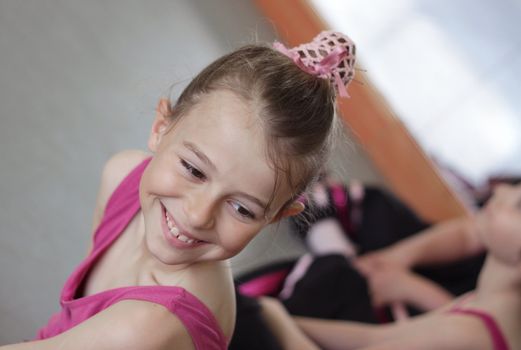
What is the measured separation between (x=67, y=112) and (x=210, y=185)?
800mm

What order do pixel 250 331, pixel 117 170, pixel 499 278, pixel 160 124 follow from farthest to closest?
pixel 499 278
pixel 250 331
pixel 117 170
pixel 160 124

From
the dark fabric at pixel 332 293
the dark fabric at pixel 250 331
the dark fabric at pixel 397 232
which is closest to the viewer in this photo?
the dark fabric at pixel 250 331

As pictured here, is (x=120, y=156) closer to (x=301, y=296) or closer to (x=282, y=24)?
(x=301, y=296)

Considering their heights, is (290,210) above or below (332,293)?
above

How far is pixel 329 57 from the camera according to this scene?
69 centimetres

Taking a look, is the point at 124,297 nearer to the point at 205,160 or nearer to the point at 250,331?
the point at 205,160

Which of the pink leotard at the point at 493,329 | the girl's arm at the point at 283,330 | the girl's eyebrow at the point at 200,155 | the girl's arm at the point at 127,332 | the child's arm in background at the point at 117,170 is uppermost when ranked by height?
the girl's eyebrow at the point at 200,155

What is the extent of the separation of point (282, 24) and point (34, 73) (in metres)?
0.91

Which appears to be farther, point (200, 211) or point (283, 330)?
point (283, 330)

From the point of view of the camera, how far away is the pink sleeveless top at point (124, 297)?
0.69m

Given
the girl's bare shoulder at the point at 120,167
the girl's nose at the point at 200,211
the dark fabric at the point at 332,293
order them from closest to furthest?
the girl's nose at the point at 200,211 → the girl's bare shoulder at the point at 120,167 → the dark fabric at the point at 332,293

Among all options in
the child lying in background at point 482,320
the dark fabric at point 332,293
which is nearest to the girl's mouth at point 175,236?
the child lying in background at point 482,320

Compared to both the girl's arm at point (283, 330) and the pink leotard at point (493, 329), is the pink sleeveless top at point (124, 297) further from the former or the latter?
the pink leotard at point (493, 329)

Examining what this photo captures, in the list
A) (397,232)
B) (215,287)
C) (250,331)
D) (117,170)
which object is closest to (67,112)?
(117,170)
